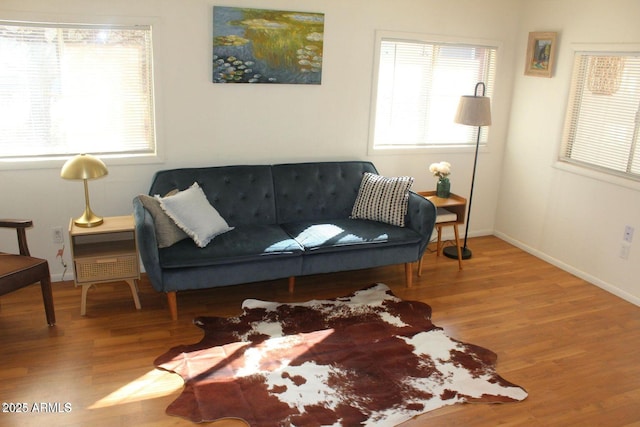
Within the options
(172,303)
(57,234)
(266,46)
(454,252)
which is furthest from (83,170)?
(454,252)

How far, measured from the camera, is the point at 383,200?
4.44 meters

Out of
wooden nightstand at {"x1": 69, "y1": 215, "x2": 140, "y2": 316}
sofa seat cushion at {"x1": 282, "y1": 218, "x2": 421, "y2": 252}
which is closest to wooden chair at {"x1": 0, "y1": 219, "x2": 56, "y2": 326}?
wooden nightstand at {"x1": 69, "y1": 215, "x2": 140, "y2": 316}

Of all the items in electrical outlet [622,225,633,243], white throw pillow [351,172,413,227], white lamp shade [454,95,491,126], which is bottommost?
electrical outlet [622,225,633,243]

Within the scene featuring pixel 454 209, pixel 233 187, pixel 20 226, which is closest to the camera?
pixel 20 226

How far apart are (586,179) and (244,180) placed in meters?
2.92

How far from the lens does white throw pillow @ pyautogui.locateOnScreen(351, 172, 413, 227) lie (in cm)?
439

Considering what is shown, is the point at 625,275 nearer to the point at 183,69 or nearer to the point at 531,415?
the point at 531,415

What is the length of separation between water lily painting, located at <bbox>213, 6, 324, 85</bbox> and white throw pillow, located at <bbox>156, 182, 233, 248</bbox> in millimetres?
1009

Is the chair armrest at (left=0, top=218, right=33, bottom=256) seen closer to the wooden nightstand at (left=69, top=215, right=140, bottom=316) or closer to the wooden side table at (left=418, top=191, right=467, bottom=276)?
the wooden nightstand at (left=69, top=215, right=140, bottom=316)

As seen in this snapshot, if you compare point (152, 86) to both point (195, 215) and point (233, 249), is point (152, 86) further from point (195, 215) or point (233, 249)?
point (233, 249)

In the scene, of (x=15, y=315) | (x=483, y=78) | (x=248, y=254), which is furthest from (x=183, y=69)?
(x=483, y=78)

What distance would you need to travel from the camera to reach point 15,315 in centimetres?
371

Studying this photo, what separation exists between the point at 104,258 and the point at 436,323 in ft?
7.67

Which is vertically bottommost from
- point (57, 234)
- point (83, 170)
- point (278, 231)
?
point (57, 234)
